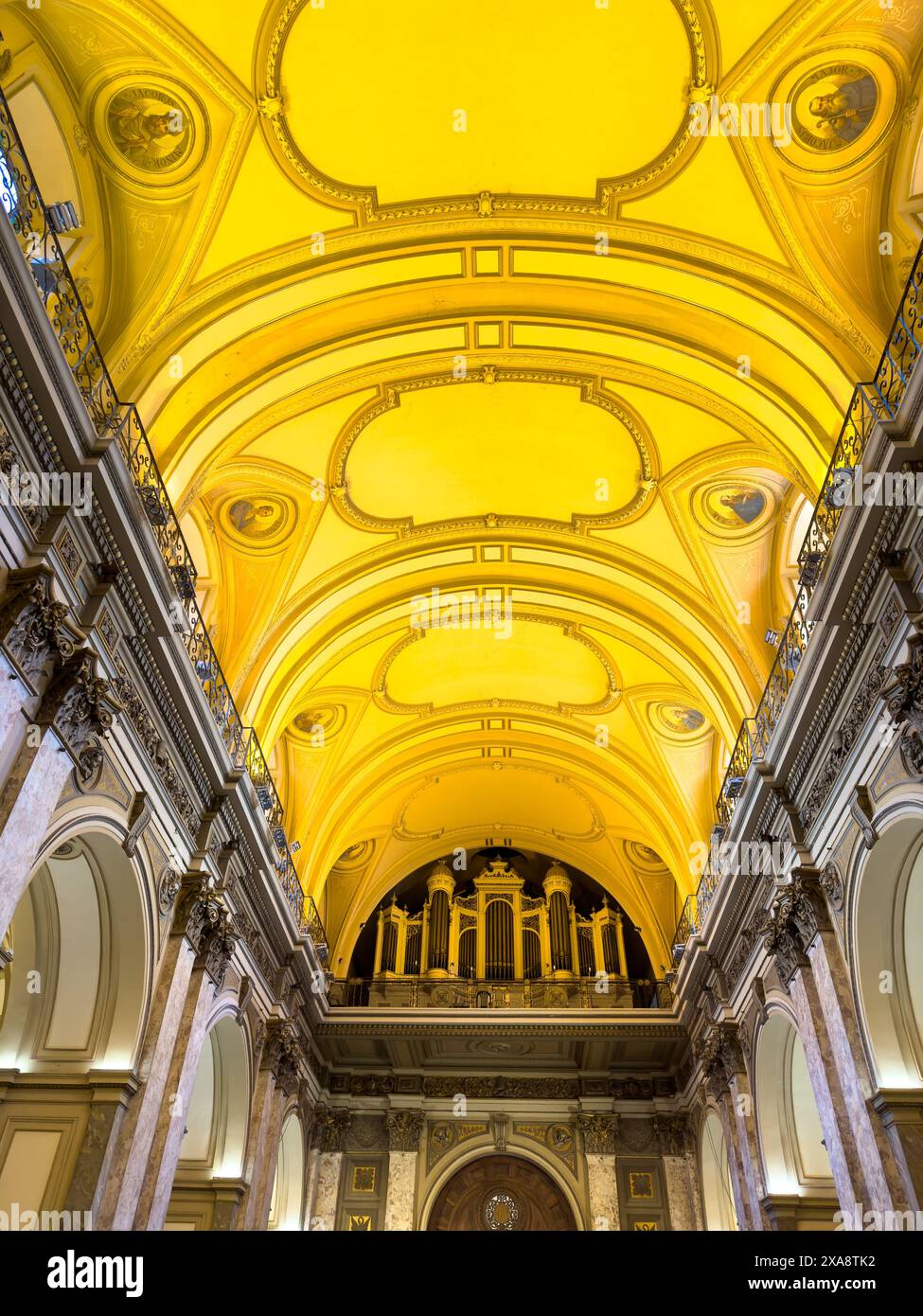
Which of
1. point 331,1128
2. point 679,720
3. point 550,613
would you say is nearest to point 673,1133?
point 331,1128

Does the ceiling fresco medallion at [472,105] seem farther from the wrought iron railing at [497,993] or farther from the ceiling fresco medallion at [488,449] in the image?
the wrought iron railing at [497,993]

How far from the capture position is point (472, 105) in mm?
8883

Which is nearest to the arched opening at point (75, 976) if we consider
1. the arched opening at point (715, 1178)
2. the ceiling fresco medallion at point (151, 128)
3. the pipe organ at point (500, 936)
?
the ceiling fresco medallion at point (151, 128)

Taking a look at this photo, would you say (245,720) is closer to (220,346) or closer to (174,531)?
(174,531)

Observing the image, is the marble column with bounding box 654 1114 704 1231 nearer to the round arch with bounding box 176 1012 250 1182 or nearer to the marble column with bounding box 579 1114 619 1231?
the marble column with bounding box 579 1114 619 1231

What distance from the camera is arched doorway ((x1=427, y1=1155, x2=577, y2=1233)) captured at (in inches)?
628

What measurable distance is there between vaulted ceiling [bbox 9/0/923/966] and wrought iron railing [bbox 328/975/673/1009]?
432 cm

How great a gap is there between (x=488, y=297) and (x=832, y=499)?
15.3 ft

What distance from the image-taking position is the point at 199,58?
319 inches

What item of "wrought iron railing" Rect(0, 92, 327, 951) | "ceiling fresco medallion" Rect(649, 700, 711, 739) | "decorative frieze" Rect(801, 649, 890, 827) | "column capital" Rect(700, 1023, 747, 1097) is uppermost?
"ceiling fresco medallion" Rect(649, 700, 711, 739)

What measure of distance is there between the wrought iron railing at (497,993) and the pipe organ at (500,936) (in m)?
0.06

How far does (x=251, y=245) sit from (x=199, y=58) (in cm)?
166

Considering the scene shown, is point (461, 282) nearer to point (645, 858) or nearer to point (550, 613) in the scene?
point (550, 613)

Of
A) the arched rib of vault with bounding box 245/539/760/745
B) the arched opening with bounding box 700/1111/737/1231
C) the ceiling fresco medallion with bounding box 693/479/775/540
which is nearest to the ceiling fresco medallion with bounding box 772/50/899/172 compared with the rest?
the ceiling fresco medallion with bounding box 693/479/775/540
